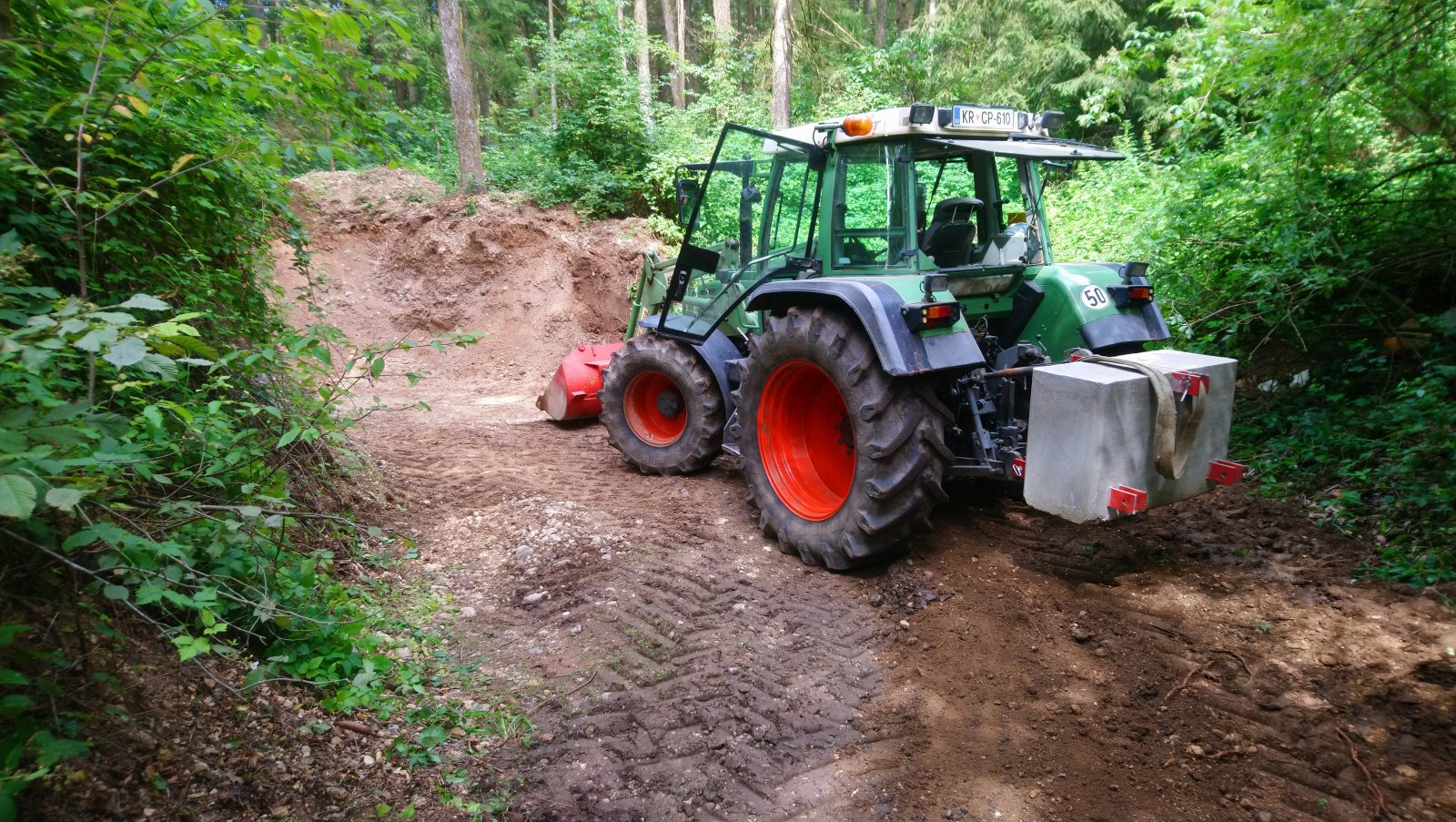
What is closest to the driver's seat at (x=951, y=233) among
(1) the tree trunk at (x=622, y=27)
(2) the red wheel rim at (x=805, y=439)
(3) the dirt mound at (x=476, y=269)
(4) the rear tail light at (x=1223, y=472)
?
(2) the red wheel rim at (x=805, y=439)

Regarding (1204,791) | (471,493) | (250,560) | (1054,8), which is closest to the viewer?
(1204,791)

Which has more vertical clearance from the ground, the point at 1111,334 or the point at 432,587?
the point at 1111,334

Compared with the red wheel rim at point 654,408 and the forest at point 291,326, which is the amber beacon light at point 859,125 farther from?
the red wheel rim at point 654,408

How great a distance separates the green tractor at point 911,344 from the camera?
10.5 feet

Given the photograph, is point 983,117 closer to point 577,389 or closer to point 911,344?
point 911,344

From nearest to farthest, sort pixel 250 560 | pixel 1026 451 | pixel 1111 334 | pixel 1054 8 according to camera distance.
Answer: pixel 250 560, pixel 1026 451, pixel 1111 334, pixel 1054 8

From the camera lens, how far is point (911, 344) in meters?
3.58

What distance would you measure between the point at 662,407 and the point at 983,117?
9.36 ft

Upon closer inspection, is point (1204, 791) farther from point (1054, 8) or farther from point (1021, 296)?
point (1054, 8)

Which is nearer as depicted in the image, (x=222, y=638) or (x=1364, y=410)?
(x=222, y=638)

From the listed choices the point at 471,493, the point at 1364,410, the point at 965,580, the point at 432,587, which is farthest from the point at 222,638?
the point at 1364,410

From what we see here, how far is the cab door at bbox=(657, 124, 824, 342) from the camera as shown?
453 cm

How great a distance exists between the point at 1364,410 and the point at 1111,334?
1.78m

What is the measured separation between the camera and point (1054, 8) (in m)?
12.9
